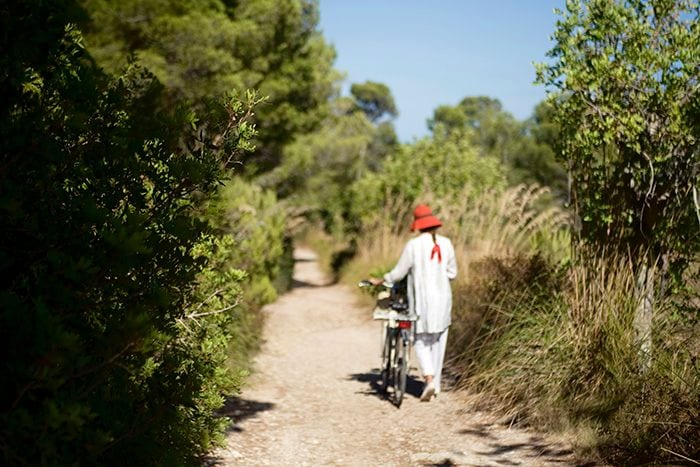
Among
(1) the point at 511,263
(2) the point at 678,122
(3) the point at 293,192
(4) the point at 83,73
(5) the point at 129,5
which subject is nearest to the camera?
(4) the point at 83,73

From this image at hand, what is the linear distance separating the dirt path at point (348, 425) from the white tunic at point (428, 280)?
72cm

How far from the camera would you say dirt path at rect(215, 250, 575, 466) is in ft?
18.2

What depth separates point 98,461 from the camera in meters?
3.44

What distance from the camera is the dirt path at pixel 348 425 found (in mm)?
5543

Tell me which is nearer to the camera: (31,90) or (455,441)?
(31,90)

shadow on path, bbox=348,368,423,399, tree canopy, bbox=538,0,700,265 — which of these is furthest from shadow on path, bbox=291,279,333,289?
tree canopy, bbox=538,0,700,265

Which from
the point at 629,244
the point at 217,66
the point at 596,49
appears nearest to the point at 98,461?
the point at 629,244

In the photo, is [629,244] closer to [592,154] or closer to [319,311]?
[592,154]

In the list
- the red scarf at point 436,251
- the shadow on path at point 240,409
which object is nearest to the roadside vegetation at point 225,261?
the shadow on path at point 240,409

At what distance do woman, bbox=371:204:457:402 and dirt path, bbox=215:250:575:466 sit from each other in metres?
0.38

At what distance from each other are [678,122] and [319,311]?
30.9ft

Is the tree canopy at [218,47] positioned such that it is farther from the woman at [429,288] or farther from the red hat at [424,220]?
the woman at [429,288]

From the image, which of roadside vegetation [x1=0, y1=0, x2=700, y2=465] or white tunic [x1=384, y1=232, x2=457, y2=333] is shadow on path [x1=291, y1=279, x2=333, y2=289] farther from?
white tunic [x1=384, y1=232, x2=457, y2=333]

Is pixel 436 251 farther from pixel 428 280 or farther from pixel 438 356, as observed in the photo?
pixel 438 356
